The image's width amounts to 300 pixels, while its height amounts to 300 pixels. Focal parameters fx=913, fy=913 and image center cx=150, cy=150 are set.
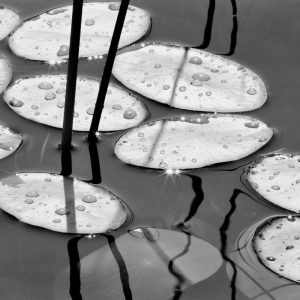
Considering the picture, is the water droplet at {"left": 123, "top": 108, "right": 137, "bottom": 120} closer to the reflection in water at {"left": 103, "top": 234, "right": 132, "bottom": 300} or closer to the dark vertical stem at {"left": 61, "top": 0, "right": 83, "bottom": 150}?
the dark vertical stem at {"left": 61, "top": 0, "right": 83, "bottom": 150}

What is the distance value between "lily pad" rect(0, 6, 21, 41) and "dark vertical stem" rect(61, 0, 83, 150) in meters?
0.46

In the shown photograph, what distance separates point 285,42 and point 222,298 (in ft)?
2.77

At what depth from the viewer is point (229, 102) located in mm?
1797

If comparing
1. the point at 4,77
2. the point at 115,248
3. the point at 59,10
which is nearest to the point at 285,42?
the point at 59,10

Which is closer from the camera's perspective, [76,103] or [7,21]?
[76,103]

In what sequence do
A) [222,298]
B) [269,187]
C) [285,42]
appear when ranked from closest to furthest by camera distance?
[222,298] → [269,187] → [285,42]

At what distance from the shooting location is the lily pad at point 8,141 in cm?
167

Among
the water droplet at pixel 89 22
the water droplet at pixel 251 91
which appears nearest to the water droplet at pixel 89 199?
the water droplet at pixel 251 91

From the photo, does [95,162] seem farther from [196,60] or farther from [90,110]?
[196,60]

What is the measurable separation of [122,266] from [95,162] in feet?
0.98

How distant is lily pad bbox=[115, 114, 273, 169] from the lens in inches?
64.8

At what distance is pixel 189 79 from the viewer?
1.84m

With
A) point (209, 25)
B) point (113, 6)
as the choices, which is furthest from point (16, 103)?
point (209, 25)

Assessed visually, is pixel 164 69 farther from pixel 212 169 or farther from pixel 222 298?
pixel 222 298
